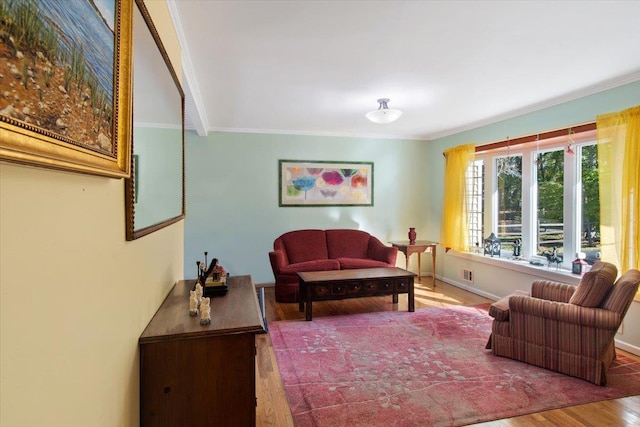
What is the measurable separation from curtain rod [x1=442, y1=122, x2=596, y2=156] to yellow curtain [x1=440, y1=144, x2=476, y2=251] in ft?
0.76

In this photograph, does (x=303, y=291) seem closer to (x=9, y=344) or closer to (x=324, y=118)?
(x=324, y=118)

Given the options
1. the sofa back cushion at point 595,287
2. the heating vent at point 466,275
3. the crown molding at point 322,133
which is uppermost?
the crown molding at point 322,133

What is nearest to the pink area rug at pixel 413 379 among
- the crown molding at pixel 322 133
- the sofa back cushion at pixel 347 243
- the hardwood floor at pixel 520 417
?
the hardwood floor at pixel 520 417

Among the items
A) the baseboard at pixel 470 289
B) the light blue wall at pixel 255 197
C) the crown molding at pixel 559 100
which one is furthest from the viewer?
the light blue wall at pixel 255 197

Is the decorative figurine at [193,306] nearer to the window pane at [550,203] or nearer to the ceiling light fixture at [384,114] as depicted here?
the ceiling light fixture at [384,114]

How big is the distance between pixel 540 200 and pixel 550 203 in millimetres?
152

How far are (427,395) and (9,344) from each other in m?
2.37

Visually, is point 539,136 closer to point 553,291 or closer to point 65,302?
point 553,291

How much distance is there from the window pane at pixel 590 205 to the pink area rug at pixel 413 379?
3.84ft

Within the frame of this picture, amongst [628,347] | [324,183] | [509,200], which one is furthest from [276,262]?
[628,347]

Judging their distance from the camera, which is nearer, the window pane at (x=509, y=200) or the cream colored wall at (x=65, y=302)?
the cream colored wall at (x=65, y=302)

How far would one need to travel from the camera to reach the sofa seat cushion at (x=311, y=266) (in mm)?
4434

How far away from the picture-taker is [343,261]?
4.80m

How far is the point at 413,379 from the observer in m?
2.51
